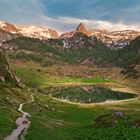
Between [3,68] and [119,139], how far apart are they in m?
145

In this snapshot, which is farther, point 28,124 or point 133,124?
point 28,124

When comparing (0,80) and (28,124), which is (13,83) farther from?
(28,124)

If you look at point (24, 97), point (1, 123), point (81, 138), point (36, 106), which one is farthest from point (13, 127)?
point (24, 97)

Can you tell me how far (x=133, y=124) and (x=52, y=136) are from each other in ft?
48.0

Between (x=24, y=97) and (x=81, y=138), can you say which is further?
(x=24, y=97)

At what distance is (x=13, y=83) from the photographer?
189m

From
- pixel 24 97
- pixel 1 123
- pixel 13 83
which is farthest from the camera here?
pixel 13 83

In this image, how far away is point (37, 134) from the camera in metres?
65.8

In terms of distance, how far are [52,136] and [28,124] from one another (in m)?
15.8

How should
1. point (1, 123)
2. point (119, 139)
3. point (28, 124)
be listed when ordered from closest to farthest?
1. point (119, 139)
2. point (1, 123)
3. point (28, 124)

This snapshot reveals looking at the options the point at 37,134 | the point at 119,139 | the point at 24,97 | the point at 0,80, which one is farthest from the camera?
the point at 0,80

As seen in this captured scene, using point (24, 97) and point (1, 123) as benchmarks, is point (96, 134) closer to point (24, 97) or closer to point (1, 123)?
point (1, 123)

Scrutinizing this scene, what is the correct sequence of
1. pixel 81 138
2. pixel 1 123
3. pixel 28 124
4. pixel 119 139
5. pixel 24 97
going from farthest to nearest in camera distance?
1. pixel 24 97
2. pixel 28 124
3. pixel 1 123
4. pixel 81 138
5. pixel 119 139

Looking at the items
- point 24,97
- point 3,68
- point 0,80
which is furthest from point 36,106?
point 3,68
